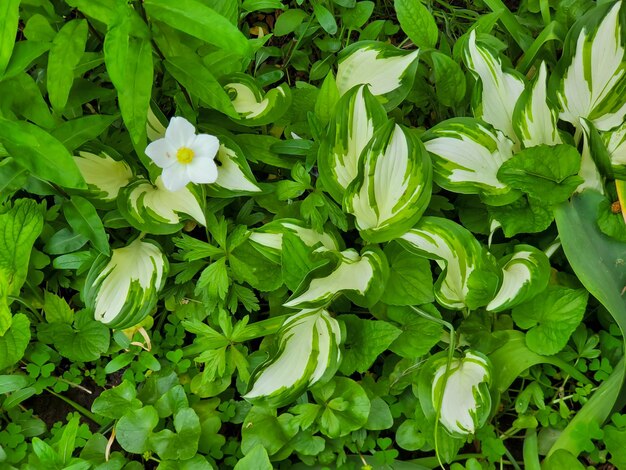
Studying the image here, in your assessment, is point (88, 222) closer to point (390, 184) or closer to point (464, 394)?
point (390, 184)

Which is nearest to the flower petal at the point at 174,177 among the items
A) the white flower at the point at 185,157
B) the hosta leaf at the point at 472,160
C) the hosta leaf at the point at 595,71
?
the white flower at the point at 185,157

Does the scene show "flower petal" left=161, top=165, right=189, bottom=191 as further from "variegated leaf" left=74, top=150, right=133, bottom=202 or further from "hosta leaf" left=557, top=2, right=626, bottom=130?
"hosta leaf" left=557, top=2, right=626, bottom=130

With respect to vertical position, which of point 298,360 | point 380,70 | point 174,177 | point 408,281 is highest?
point 380,70

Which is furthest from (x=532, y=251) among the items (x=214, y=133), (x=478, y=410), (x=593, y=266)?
(x=214, y=133)

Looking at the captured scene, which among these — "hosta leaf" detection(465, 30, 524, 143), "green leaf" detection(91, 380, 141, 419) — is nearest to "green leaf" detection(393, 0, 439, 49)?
"hosta leaf" detection(465, 30, 524, 143)

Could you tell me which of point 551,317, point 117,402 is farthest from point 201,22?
point 551,317

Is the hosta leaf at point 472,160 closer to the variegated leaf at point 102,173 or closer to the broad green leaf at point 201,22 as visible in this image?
the broad green leaf at point 201,22

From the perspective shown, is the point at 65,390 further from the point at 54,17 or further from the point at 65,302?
the point at 54,17
